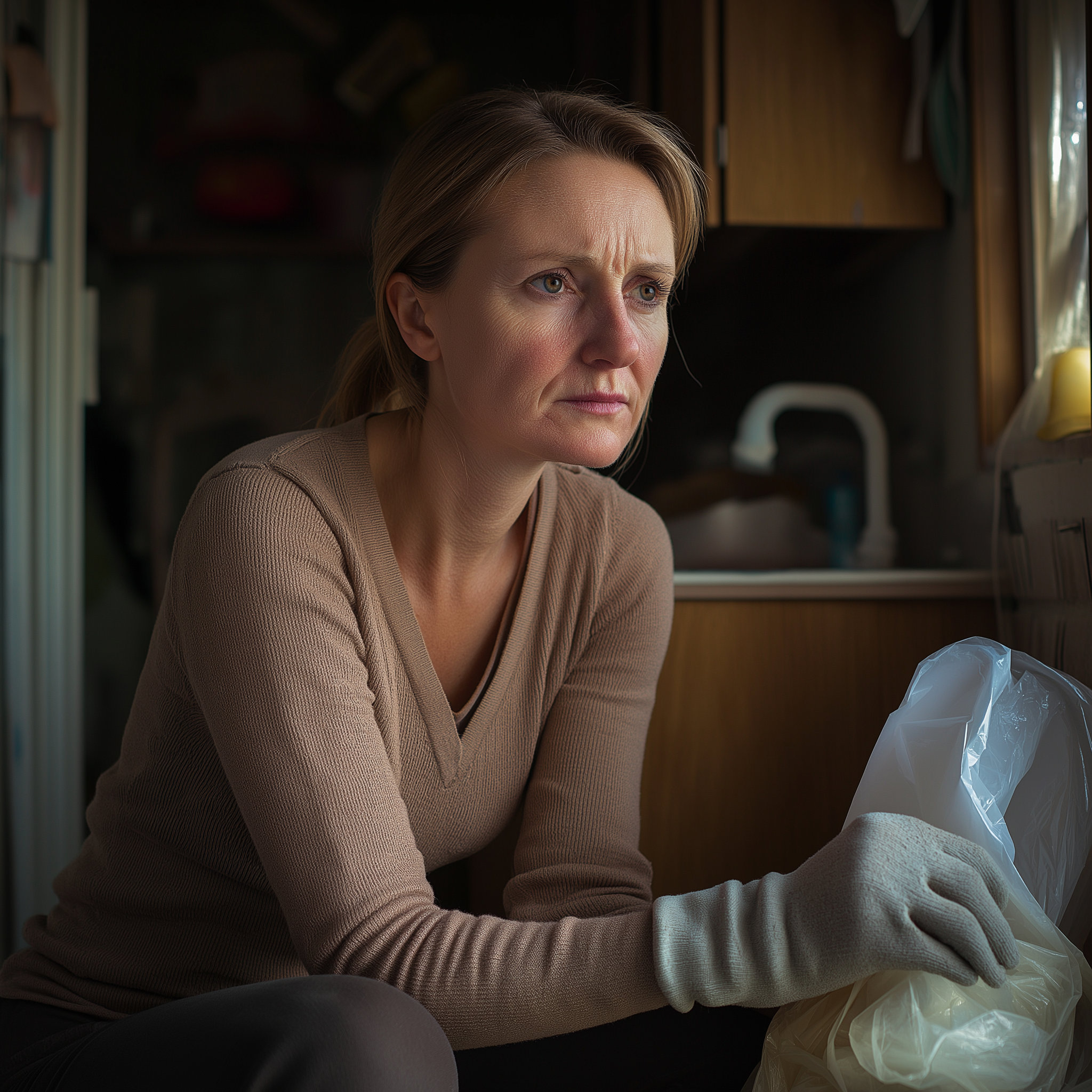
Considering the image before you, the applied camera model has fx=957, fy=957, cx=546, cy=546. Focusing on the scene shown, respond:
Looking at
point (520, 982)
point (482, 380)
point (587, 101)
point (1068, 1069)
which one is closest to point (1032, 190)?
point (587, 101)

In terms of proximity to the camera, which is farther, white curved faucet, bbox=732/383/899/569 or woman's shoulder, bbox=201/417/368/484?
white curved faucet, bbox=732/383/899/569

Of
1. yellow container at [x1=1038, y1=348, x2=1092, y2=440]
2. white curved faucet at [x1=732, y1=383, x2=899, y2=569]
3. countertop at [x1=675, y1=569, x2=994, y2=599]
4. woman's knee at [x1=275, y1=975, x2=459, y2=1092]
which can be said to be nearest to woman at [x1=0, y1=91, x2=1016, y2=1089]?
woman's knee at [x1=275, y1=975, x2=459, y2=1092]

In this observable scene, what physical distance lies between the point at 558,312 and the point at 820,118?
973 millimetres

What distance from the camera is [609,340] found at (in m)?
0.78

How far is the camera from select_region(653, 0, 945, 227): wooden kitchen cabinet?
151 centimetres

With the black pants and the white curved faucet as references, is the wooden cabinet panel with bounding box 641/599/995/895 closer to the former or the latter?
the white curved faucet

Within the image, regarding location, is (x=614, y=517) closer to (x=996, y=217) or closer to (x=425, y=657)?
(x=425, y=657)

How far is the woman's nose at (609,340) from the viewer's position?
78 centimetres

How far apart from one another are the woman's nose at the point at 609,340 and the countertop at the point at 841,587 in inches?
20.2

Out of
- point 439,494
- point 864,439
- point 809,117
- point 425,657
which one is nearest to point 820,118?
point 809,117

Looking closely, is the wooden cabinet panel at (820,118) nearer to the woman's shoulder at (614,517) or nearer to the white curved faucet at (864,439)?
the white curved faucet at (864,439)

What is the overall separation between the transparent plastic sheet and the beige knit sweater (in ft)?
0.47

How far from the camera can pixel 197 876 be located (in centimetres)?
80

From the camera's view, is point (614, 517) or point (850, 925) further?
point (614, 517)
